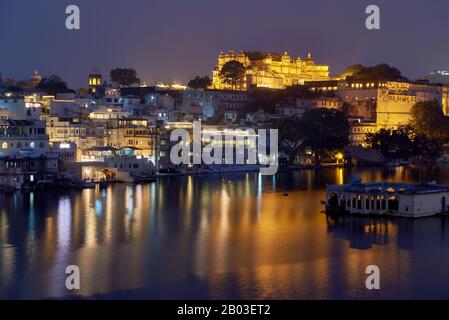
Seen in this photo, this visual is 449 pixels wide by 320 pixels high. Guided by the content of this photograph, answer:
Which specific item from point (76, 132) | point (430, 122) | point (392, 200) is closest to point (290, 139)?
point (76, 132)

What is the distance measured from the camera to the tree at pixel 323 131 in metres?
22.5

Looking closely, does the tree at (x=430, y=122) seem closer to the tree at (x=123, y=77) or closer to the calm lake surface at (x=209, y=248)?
the tree at (x=123, y=77)

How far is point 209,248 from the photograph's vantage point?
29.3ft

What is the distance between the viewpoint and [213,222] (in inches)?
428

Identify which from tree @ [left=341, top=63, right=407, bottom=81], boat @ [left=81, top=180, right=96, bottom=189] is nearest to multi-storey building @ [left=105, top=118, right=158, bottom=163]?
boat @ [left=81, top=180, right=96, bottom=189]

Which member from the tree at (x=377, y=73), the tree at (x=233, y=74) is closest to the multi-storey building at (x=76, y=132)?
the tree at (x=233, y=74)

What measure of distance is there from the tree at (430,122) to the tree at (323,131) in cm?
463

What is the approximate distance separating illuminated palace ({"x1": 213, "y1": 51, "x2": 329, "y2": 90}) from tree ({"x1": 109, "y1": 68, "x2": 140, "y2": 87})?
3705 mm

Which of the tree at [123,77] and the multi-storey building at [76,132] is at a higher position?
the tree at [123,77]

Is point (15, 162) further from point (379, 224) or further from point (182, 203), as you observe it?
point (379, 224)

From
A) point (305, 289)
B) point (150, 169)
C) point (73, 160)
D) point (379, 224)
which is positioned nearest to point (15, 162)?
point (73, 160)

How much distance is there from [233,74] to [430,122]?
7908 mm

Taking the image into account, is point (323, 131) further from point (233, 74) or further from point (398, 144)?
point (233, 74)

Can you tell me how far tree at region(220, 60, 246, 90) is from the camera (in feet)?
104
